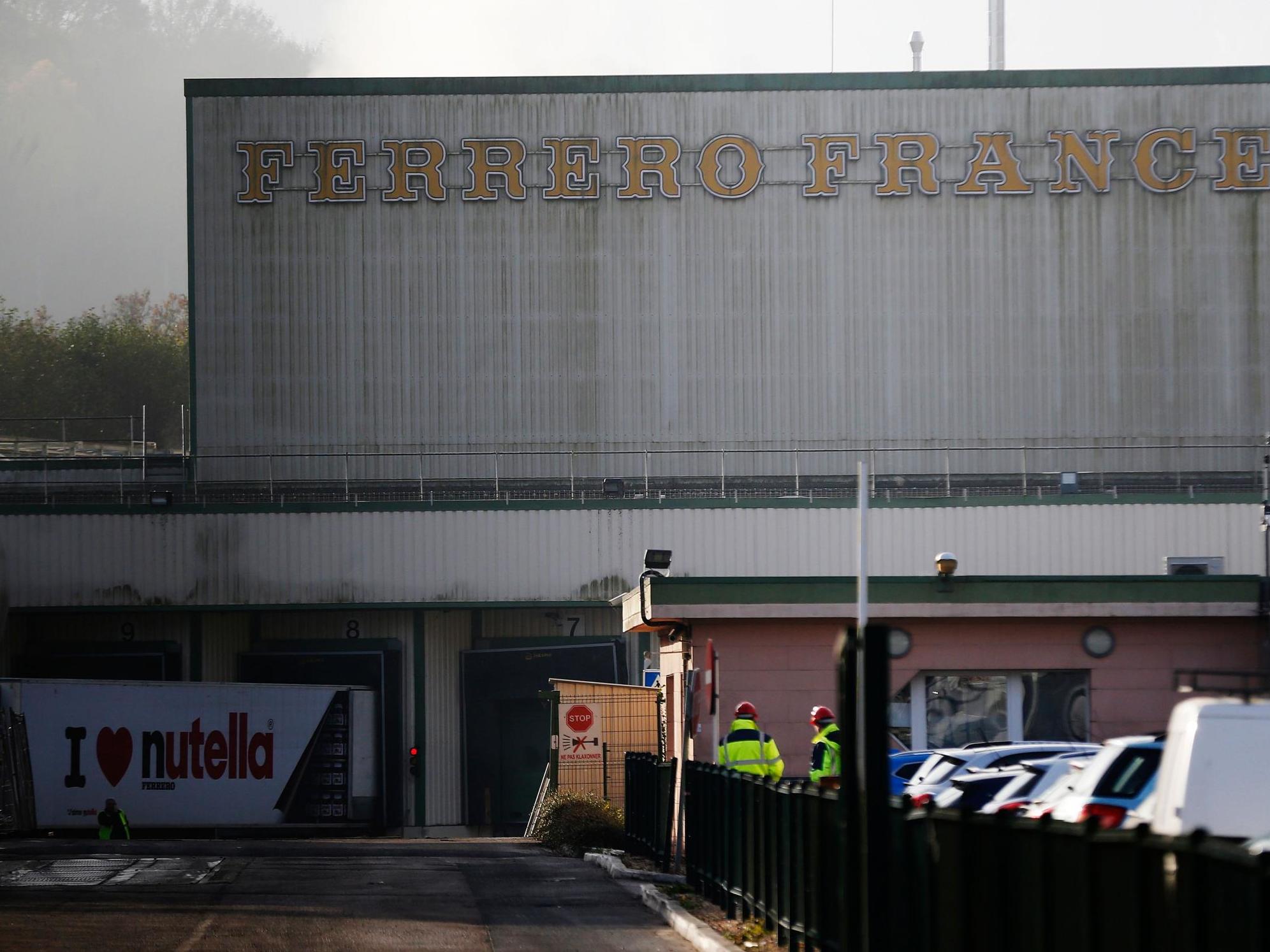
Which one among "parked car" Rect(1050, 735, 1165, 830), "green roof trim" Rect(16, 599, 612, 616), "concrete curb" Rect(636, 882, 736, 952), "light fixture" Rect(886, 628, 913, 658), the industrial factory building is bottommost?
"concrete curb" Rect(636, 882, 736, 952)

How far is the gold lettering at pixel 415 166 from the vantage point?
42.0 meters

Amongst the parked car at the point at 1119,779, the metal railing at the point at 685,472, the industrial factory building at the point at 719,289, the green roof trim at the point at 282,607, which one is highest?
the industrial factory building at the point at 719,289

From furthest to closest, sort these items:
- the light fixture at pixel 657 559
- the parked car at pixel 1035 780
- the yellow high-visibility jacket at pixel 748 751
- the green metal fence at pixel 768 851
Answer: the light fixture at pixel 657 559
the yellow high-visibility jacket at pixel 748 751
the parked car at pixel 1035 780
the green metal fence at pixel 768 851

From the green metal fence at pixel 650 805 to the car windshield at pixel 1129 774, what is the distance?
7707 mm

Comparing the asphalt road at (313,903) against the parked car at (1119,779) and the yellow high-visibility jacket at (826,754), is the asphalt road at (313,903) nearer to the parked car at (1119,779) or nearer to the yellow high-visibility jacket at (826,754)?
the yellow high-visibility jacket at (826,754)

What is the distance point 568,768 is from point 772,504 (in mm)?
10882

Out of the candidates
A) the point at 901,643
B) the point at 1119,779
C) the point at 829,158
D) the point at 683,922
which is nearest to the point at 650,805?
Answer: the point at 901,643

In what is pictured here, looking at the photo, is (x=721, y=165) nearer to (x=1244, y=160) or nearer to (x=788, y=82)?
(x=788, y=82)

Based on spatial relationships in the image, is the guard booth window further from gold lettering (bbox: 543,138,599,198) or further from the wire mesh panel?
gold lettering (bbox: 543,138,599,198)

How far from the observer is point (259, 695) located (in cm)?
3161

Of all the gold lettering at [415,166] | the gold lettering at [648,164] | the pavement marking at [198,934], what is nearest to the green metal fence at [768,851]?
the pavement marking at [198,934]

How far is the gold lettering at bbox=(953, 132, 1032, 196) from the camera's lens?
4191 cm

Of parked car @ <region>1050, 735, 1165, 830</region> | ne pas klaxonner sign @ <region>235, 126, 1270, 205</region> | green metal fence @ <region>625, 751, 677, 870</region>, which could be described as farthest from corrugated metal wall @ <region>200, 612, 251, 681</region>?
parked car @ <region>1050, 735, 1165, 830</region>

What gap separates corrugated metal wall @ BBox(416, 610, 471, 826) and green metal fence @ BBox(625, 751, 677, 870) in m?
15.0
